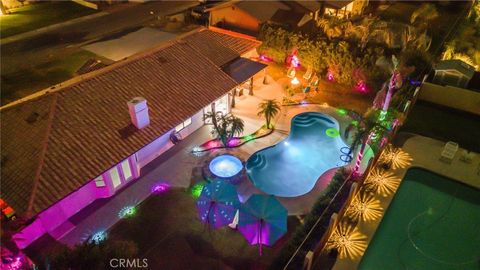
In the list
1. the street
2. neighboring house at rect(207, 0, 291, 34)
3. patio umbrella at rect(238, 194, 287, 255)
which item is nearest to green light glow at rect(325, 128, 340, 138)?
patio umbrella at rect(238, 194, 287, 255)

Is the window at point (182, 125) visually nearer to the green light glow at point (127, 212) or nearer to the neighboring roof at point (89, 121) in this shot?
the neighboring roof at point (89, 121)

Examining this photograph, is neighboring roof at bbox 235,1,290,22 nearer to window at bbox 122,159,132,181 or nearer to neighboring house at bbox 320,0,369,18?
neighboring house at bbox 320,0,369,18

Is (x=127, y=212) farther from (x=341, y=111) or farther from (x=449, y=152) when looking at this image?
(x=449, y=152)

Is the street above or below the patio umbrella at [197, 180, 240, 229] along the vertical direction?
below

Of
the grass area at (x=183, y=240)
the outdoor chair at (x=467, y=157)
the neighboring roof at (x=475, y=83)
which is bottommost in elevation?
the grass area at (x=183, y=240)

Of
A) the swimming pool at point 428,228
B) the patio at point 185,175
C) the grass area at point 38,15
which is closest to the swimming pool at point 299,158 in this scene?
the patio at point 185,175

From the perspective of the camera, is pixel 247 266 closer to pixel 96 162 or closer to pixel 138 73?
pixel 96 162
